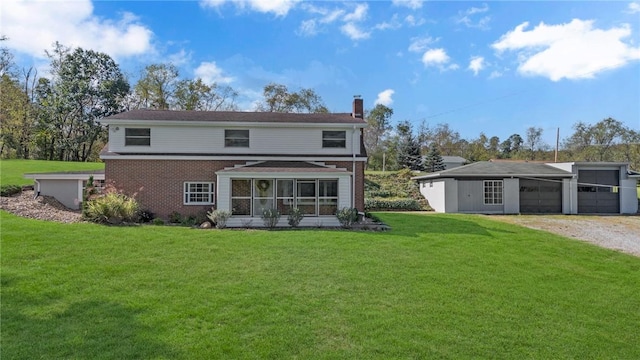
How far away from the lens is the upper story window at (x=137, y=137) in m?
16.9

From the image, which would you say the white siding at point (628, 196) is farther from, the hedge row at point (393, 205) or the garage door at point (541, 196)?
the hedge row at point (393, 205)

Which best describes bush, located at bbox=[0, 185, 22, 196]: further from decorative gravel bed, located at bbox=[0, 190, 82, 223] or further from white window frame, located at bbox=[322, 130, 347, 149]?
white window frame, located at bbox=[322, 130, 347, 149]

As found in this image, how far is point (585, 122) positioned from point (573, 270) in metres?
61.5

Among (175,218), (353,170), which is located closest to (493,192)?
(353,170)

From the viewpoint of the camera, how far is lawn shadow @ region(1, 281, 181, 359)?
4.72 meters

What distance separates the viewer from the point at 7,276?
24.1ft

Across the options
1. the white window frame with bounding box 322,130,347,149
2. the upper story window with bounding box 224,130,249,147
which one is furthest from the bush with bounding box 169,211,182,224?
the white window frame with bounding box 322,130,347,149

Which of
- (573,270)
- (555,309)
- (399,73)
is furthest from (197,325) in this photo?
(399,73)

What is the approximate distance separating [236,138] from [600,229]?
1811cm

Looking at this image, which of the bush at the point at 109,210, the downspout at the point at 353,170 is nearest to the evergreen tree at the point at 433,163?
the downspout at the point at 353,170

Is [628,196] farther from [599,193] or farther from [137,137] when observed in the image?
[137,137]

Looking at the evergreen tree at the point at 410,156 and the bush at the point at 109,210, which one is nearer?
the bush at the point at 109,210

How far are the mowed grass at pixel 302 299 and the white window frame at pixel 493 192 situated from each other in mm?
12996

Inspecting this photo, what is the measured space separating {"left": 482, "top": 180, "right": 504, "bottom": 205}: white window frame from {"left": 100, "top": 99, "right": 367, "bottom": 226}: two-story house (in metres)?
11.7
